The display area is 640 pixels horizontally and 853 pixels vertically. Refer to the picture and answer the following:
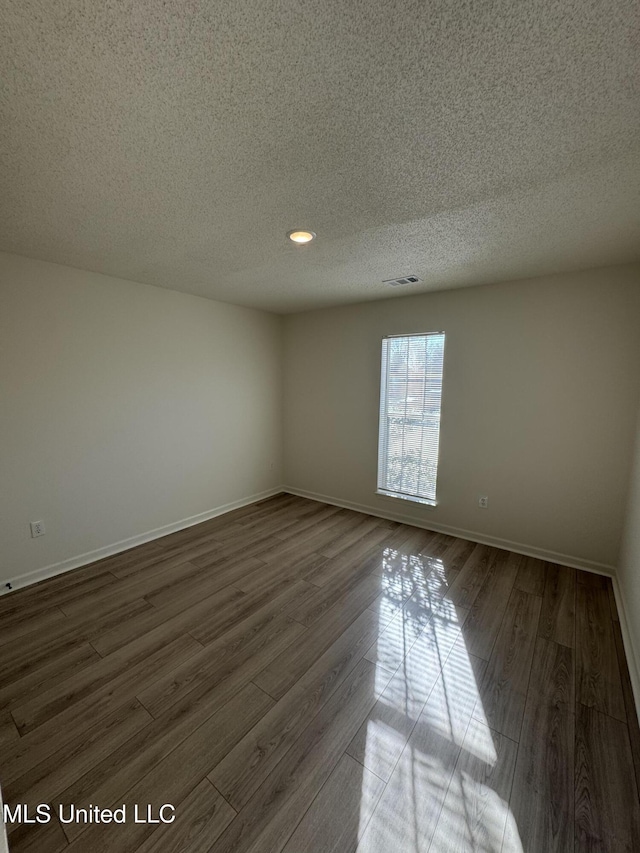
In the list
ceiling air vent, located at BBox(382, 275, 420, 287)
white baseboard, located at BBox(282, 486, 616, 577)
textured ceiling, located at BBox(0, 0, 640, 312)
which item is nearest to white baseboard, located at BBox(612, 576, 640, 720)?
white baseboard, located at BBox(282, 486, 616, 577)

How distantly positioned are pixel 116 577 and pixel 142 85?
3029 millimetres

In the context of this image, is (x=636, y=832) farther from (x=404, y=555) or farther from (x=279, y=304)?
(x=279, y=304)

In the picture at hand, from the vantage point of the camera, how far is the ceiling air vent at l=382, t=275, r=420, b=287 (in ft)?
9.75

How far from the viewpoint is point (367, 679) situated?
178cm

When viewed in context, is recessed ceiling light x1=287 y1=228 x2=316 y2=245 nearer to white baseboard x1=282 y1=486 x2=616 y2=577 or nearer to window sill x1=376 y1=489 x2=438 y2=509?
window sill x1=376 y1=489 x2=438 y2=509

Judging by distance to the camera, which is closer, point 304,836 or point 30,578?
point 304,836

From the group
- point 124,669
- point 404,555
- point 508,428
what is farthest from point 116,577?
point 508,428

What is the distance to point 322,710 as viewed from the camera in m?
1.60

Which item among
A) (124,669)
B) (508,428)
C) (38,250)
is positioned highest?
(38,250)

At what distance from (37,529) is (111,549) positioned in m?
0.62

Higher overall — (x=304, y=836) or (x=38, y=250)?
(x=38, y=250)

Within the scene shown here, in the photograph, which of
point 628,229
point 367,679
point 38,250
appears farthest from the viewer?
point 38,250

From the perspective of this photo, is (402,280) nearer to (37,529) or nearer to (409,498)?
(409,498)

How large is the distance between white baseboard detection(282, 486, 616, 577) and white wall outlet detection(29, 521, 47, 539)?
2.88 meters
